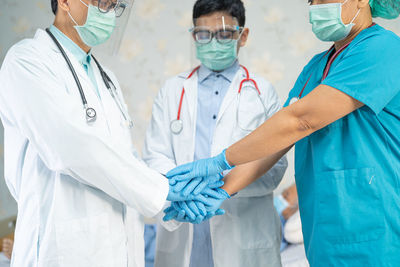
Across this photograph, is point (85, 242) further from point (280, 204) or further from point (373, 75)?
point (280, 204)

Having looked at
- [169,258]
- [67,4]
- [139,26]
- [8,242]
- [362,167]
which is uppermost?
[67,4]

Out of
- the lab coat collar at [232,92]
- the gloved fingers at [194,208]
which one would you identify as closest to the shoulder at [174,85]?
the lab coat collar at [232,92]

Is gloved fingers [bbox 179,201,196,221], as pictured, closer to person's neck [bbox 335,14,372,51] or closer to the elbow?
the elbow

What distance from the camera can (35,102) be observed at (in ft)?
3.34

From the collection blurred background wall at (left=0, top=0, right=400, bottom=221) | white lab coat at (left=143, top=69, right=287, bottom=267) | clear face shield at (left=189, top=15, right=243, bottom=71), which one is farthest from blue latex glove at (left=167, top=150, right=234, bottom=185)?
blurred background wall at (left=0, top=0, right=400, bottom=221)

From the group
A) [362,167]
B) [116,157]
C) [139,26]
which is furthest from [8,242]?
[362,167]

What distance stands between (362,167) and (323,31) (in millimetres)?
470

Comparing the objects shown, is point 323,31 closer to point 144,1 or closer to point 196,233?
point 196,233

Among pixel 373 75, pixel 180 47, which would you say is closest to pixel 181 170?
pixel 373 75

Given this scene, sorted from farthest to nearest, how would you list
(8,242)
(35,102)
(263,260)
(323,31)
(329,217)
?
1. (8,242)
2. (263,260)
3. (323,31)
4. (329,217)
5. (35,102)

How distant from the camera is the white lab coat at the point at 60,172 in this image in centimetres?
103

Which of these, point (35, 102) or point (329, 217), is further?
point (329, 217)

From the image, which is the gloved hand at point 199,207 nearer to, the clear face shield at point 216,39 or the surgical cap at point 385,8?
the clear face shield at point 216,39

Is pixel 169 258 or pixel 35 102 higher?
pixel 35 102
